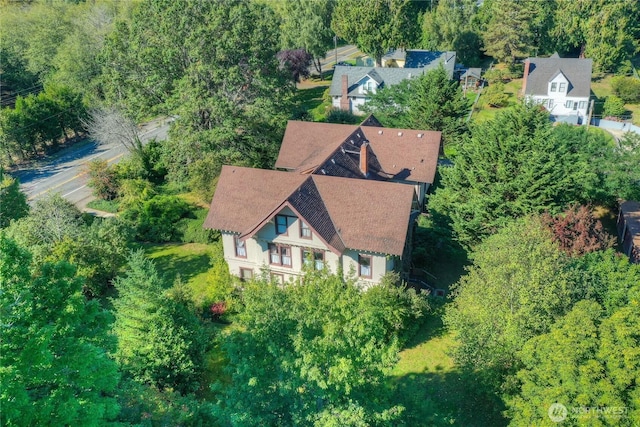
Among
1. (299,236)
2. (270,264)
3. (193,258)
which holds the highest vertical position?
(299,236)

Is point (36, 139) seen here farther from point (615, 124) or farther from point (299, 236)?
point (615, 124)

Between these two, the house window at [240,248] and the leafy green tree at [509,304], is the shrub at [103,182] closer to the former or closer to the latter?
the house window at [240,248]

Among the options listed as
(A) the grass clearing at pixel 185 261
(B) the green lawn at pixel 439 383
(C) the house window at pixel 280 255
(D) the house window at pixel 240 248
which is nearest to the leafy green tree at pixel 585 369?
(B) the green lawn at pixel 439 383

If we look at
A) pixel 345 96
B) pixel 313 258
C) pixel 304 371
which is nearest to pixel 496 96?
pixel 345 96

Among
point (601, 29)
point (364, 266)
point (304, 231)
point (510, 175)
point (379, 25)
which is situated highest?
point (379, 25)

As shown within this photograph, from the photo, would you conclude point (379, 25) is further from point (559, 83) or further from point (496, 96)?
point (559, 83)

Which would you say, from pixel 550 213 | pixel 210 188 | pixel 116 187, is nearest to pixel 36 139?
pixel 116 187
